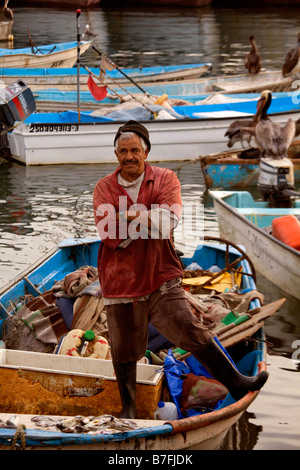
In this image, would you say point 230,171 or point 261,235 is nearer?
point 261,235

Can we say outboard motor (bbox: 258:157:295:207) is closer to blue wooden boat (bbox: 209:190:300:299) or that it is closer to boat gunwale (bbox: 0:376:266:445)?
blue wooden boat (bbox: 209:190:300:299)

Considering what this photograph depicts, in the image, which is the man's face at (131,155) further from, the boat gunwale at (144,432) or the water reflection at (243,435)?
the water reflection at (243,435)

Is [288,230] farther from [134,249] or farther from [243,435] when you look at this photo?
[134,249]

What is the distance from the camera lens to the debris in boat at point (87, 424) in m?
5.03

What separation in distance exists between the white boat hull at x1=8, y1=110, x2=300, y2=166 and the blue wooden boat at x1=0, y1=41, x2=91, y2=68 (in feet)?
22.9

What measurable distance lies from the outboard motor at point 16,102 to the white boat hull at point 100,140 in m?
1.07

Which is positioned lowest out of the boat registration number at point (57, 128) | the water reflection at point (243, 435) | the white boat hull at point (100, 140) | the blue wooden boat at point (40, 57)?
the water reflection at point (243, 435)

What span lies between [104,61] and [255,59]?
766 cm

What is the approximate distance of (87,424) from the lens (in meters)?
5.11

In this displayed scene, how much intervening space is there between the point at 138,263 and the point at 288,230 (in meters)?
4.78

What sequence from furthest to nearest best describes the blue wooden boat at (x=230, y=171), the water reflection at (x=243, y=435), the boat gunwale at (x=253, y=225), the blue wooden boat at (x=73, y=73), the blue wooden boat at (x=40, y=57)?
the blue wooden boat at (x=40, y=57) < the blue wooden boat at (x=73, y=73) < the blue wooden boat at (x=230, y=171) < the boat gunwale at (x=253, y=225) < the water reflection at (x=243, y=435)

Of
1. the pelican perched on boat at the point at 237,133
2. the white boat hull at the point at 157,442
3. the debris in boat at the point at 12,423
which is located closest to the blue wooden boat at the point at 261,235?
the pelican perched on boat at the point at 237,133

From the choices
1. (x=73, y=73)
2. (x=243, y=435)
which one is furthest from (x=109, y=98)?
(x=243, y=435)

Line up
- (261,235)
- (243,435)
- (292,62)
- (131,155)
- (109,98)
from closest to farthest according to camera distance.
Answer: (131,155), (243,435), (261,235), (109,98), (292,62)
